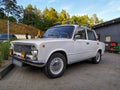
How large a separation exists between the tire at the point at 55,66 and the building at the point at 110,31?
967cm

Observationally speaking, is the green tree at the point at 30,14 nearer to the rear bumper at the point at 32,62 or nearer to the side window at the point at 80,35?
the side window at the point at 80,35

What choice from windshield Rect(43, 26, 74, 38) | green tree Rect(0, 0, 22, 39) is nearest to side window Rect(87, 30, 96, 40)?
windshield Rect(43, 26, 74, 38)

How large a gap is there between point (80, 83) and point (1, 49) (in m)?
3.95

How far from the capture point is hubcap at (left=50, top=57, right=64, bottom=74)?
4.39m

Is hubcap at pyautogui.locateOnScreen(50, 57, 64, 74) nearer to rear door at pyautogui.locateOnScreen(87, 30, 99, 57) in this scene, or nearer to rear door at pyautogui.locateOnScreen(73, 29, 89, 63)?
rear door at pyautogui.locateOnScreen(73, 29, 89, 63)

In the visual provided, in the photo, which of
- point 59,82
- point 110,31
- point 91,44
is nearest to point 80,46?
point 91,44

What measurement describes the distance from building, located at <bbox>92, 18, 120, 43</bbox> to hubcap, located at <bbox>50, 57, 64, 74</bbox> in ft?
31.8

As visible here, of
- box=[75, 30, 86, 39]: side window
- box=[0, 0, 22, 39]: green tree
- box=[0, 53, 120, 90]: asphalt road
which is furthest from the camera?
box=[0, 0, 22, 39]: green tree

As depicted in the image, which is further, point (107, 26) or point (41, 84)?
point (107, 26)

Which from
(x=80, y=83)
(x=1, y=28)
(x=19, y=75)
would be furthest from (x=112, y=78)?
(x=1, y=28)

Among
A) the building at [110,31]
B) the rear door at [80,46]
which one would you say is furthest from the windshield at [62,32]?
the building at [110,31]

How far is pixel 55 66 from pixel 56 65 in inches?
2.0

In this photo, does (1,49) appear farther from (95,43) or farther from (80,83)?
(95,43)

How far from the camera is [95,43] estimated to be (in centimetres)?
651
